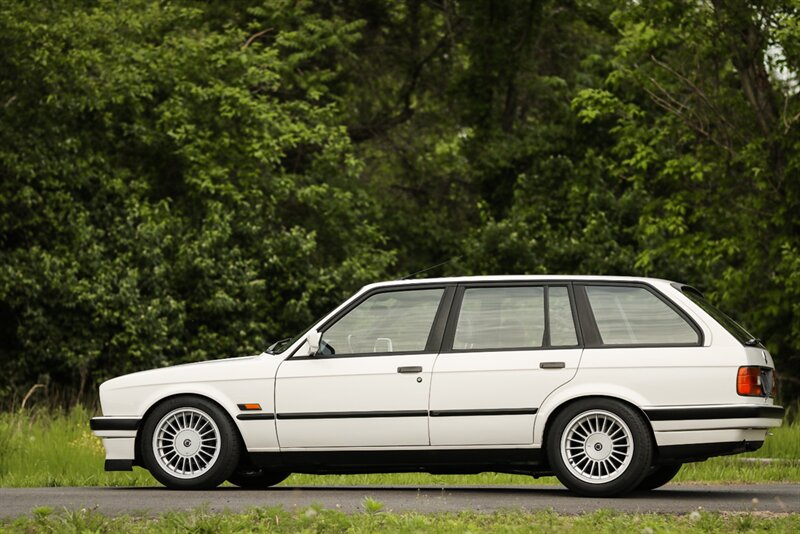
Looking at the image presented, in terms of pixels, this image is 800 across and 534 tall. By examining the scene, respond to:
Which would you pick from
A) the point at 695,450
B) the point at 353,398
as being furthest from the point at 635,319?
the point at 353,398

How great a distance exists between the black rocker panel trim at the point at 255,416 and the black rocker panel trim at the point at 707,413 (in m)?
A: 2.72

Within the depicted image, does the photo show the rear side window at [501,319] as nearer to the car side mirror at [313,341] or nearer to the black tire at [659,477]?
the car side mirror at [313,341]

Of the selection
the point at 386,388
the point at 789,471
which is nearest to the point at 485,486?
the point at 386,388

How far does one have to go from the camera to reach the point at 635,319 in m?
9.91

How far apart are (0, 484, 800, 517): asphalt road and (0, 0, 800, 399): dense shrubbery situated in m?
11.1

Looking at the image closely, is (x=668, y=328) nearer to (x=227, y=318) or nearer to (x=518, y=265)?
(x=227, y=318)

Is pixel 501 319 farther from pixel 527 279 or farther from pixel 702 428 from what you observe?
pixel 702 428

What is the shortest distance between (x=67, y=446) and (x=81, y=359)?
11537mm

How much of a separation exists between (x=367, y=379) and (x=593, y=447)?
5.53 feet

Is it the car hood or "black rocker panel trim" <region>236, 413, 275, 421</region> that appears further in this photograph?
the car hood

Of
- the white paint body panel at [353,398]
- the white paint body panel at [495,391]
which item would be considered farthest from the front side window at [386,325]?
the white paint body panel at [495,391]

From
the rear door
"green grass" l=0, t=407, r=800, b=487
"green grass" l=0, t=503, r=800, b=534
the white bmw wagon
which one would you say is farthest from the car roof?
"green grass" l=0, t=407, r=800, b=487

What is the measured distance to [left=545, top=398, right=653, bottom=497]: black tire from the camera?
→ 958 cm

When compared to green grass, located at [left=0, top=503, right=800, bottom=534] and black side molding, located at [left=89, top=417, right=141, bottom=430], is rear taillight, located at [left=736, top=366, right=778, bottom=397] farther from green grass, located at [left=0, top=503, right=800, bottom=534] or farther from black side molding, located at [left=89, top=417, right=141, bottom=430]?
black side molding, located at [left=89, top=417, right=141, bottom=430]
